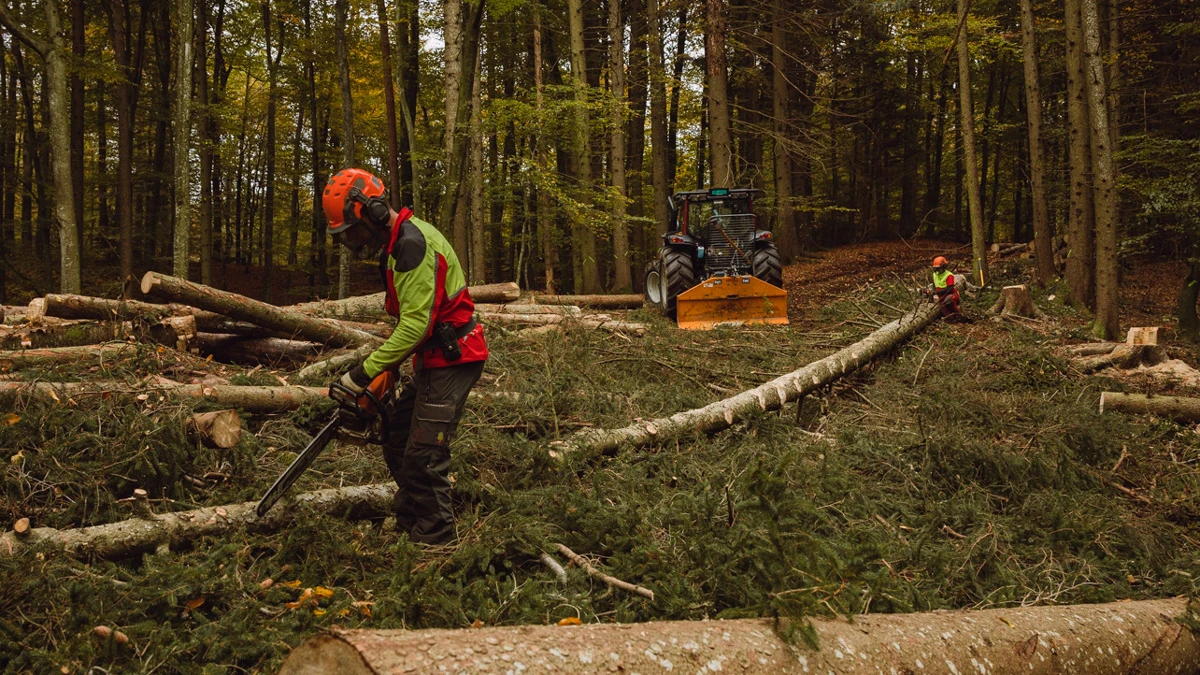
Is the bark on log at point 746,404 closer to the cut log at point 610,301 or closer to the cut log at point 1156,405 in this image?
the cut log at point 1156,405

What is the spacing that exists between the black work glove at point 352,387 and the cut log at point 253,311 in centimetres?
353

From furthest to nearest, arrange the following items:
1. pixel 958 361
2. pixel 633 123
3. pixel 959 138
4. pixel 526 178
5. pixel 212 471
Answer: pixel 959 138, pixel 633 123, pixel 526 178, pixel 958 361, pixel 212 471

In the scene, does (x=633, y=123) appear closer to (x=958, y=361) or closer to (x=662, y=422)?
(x=958, y=361)

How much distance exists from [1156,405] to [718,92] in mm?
9882

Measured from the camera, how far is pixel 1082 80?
1190 cm

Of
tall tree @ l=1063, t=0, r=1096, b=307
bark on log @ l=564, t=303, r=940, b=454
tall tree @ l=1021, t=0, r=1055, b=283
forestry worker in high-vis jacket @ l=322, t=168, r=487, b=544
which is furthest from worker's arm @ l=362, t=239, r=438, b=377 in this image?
tall tree @ l=1021, t=0, r=1055, b=283

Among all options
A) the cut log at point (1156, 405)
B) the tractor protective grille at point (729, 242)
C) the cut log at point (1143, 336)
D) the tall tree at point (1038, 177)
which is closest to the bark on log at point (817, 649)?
the cut log at point (1156, 405)

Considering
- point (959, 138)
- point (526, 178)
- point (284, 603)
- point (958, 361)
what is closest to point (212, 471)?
point (284, 603)

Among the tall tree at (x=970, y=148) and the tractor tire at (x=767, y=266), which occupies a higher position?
the tall tree at (x=970, y=148)

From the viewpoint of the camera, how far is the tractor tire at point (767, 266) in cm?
1248

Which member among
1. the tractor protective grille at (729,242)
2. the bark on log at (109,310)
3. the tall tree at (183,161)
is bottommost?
the bark on log at (109,310)

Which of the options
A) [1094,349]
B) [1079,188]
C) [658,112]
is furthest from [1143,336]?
[658,112]

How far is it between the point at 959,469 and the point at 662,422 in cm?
231

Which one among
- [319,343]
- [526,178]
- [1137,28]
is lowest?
[319,343]
